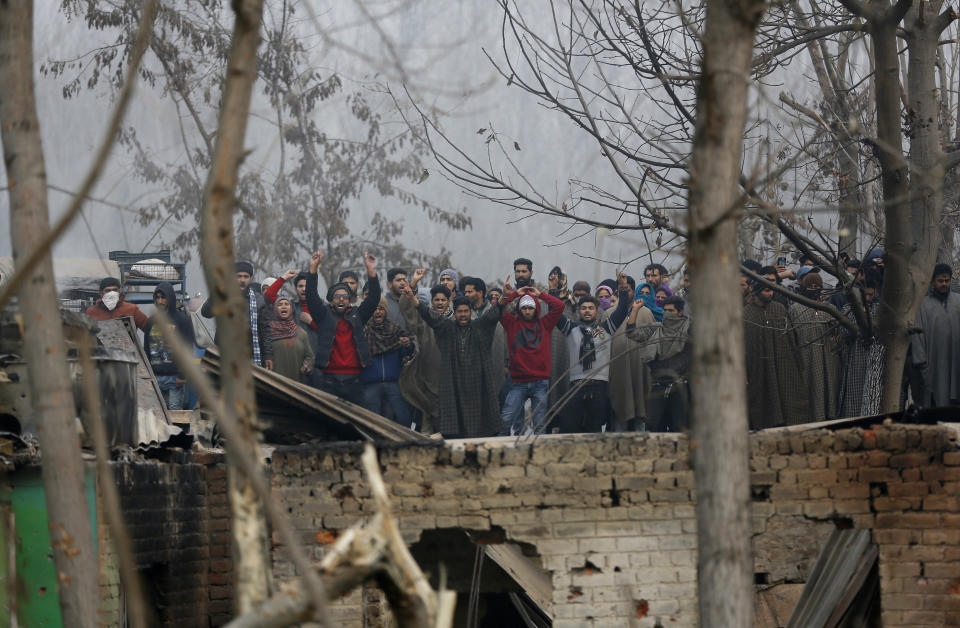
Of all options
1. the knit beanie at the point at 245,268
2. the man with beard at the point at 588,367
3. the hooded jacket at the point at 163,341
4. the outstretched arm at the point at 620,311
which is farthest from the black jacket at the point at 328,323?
the outstretched arm at the point at 620,311

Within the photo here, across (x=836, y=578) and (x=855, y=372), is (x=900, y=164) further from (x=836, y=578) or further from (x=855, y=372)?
(x=855, y=372)

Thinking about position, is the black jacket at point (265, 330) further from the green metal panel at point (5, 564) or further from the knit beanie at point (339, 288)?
the green metal panel at point (5, 564)

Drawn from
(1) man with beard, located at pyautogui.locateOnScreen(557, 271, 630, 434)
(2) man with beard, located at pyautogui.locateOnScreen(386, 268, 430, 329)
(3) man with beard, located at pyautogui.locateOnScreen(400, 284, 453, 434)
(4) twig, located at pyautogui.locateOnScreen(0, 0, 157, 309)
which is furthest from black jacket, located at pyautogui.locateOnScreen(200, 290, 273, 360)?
(4) twig, located at pyautogui.locateOnScreen(0, 0, 157, 309)

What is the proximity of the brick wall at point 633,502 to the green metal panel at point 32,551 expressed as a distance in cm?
145

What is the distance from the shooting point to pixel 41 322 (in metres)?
4.74

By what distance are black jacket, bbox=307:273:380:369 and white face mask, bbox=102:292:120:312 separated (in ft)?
8.02

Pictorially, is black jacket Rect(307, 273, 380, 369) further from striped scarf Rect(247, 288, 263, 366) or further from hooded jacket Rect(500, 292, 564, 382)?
hooded jacket Rect(500, 292, 564, 382)

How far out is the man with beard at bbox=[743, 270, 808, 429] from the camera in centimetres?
1121

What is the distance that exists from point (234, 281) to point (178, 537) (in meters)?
5.85

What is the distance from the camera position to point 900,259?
8.45 m

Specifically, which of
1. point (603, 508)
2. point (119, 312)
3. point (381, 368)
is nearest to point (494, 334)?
point (381, 368)

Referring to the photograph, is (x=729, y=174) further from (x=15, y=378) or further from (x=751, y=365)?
(x=751, y=365)

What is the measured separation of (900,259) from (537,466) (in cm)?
297

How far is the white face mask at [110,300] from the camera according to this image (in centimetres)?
1266
